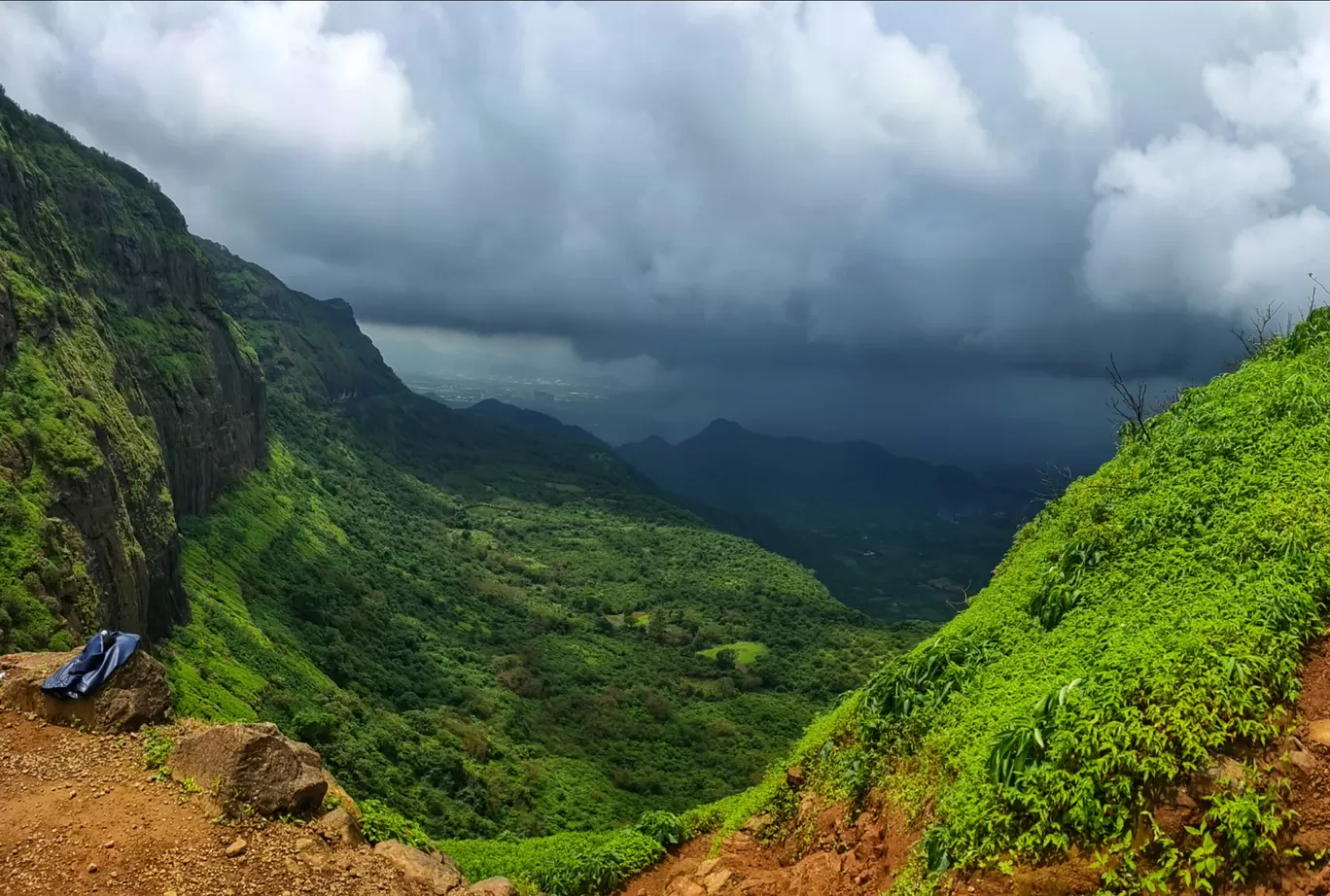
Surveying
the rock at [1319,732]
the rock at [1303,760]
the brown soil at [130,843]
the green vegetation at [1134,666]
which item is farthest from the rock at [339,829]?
the rock at [1319,732]

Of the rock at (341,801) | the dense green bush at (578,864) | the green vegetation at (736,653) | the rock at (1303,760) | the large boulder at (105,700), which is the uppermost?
the rock at (1303,760)

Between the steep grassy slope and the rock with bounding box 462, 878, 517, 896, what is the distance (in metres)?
36.2

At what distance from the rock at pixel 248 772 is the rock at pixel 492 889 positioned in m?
2.99

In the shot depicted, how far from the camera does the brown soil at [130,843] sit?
1005cm

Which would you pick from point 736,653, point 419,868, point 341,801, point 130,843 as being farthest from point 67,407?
point 736,653

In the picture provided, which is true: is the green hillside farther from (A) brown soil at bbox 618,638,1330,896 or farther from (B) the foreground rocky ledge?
(A) brown soil at bbox 618,638,1330,896

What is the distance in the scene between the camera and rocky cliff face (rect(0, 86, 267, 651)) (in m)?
37.4

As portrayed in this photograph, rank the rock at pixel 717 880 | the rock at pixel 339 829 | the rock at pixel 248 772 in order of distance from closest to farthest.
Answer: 1. the rock at pixel 717 880
2. the rock at pixel 248 772
3. the rock at pixel 339 829

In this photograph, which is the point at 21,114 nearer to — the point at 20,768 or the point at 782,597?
the point at 20,768

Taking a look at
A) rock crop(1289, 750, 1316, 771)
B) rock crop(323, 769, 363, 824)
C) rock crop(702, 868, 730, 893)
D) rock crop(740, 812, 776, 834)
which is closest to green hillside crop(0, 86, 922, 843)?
rock crop(323, 769, 363, 824)

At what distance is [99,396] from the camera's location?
55.2 meters

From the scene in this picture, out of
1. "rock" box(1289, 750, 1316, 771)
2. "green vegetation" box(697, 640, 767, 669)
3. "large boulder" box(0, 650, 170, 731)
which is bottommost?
"green vegetation" box(697, 640, 767, 669)

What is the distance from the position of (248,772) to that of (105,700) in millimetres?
3991

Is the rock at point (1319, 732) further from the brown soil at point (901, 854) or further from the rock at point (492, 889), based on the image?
the rock at point (492, 889)
